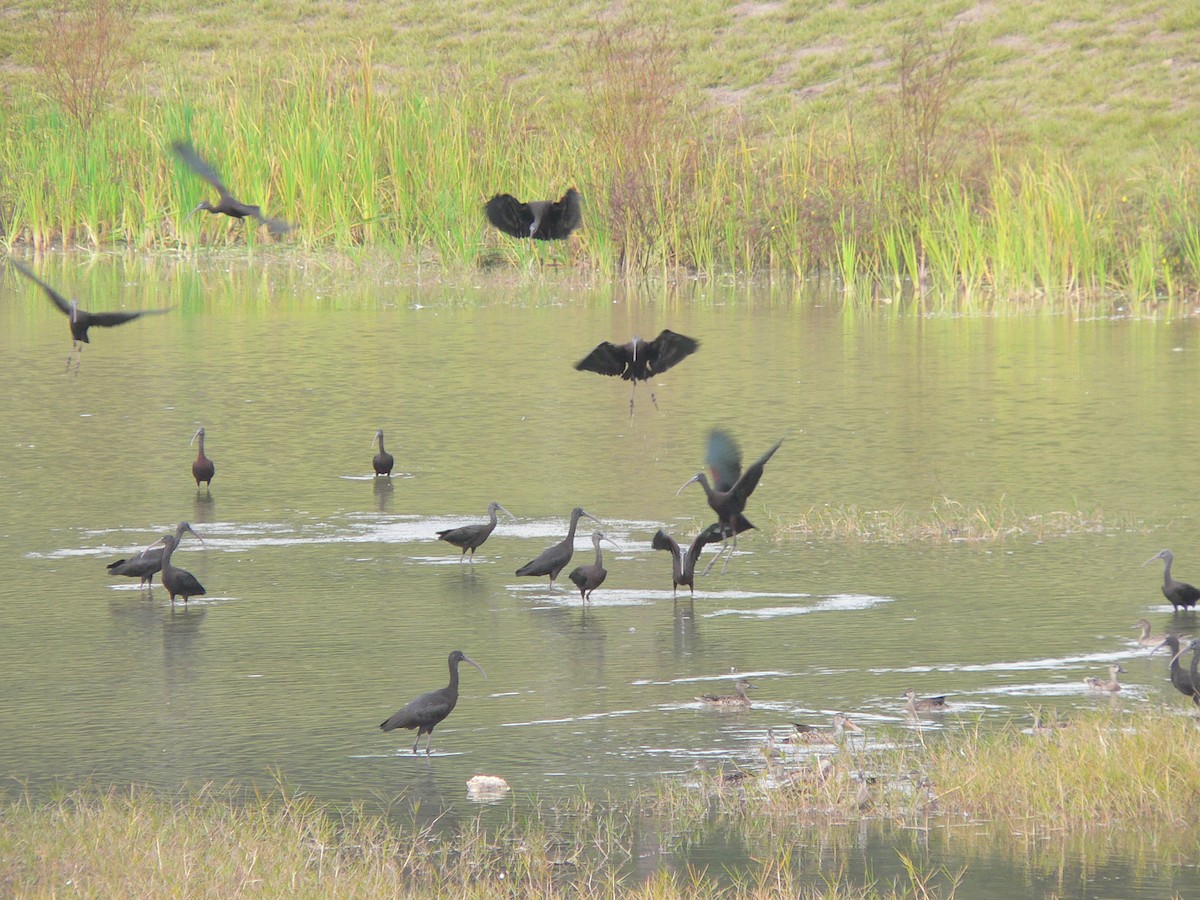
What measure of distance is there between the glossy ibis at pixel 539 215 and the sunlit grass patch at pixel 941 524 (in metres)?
1.78

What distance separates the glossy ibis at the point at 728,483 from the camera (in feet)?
27.7

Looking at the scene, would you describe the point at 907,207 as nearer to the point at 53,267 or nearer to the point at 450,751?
the point at 53,267

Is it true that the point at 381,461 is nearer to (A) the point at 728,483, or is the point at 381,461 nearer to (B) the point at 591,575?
(A) the point at 728,483

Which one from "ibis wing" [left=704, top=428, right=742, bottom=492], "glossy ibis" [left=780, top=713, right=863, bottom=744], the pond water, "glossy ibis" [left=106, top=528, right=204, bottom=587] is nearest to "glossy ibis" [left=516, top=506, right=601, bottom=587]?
the pond water

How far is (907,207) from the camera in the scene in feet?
68.4

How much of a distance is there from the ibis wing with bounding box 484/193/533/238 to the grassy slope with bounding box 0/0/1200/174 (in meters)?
17.7

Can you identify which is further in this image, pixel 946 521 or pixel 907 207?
pixel 907 207

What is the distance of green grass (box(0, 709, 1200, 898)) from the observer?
5.17 metres

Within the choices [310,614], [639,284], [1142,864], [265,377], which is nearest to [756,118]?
[639,284]

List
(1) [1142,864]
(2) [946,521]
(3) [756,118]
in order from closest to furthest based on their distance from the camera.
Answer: (1) [1142,864]
(2) [946,521]
(3) [756,118]

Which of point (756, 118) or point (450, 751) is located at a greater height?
point (756, 118)

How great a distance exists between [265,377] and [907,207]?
8015 millimetres

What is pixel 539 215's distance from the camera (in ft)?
33.1

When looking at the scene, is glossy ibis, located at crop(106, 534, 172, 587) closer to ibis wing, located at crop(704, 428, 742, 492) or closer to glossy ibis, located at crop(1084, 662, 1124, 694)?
ibis wing, located at crop(704, 428, 742, 492)
